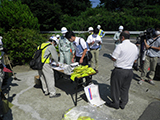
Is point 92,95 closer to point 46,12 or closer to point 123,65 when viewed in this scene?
point 123,65

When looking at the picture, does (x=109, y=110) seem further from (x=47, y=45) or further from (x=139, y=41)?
(x=139, y=41)

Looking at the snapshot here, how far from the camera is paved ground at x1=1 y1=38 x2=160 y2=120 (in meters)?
Answer: 3.46

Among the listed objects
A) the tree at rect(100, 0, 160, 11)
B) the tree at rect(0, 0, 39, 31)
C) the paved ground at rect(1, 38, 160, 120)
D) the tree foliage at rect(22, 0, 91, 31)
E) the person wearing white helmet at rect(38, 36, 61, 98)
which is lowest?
the paved ground at rect(1, 38, 160, 120)

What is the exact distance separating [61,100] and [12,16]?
6.19m

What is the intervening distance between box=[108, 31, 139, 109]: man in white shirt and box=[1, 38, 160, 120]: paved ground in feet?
1.28

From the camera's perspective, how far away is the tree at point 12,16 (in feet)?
24.6

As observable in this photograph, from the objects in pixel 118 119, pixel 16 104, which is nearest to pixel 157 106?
pixel 118 119

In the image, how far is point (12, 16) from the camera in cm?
761

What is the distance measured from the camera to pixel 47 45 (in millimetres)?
3943

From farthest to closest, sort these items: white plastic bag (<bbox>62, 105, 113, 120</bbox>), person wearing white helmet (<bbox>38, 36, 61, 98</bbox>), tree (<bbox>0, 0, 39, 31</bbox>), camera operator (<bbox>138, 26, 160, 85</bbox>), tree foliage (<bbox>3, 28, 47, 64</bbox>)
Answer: tree (<bbox>0, 0, 39, 31</bbox>)
tree foliage (<bbox>3, 28, 47, 64</bbox>)
camera operator (<bbox>138, 26, 160, 85</bbox>)
person wearing white helmet (<bbox>38, 36, 61, 98</bbox>)
white plastic bag (<bbox>62, 105, 113, 120</bbox>)

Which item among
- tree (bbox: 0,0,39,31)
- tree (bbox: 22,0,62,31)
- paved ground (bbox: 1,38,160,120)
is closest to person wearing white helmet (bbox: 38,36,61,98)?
paved ground (bbox: 1,38,160,120)

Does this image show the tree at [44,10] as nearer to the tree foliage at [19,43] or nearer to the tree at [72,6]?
the tree at [72,6]

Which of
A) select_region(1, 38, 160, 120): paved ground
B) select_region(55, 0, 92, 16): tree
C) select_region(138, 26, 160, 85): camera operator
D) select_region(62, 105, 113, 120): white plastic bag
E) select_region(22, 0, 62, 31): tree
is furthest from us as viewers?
select_region(55, 0, 92, 16): tree

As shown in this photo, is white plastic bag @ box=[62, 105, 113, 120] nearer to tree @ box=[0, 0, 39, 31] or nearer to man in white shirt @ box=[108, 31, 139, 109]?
man in white shirt @ box=[108, 31, 139, 109]
